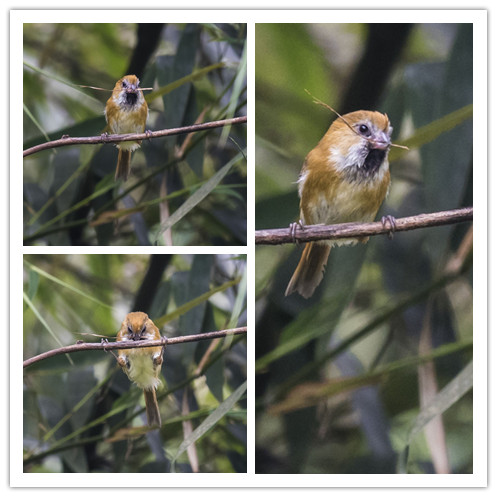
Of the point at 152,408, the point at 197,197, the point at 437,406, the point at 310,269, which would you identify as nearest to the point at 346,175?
the point at 310,269

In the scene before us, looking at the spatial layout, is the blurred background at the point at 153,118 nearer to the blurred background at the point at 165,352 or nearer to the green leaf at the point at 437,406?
the blurred background at the point at 165,352

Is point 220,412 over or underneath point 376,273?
underneath

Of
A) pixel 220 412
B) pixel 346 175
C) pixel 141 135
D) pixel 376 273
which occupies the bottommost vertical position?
pixel 220 412

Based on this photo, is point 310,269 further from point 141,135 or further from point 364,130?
point 141,135

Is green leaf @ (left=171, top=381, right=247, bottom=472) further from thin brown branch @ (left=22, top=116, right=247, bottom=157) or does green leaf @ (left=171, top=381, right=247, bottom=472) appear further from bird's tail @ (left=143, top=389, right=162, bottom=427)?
thin brown branch @ (left=22, top=116, right=247, bottom=157)

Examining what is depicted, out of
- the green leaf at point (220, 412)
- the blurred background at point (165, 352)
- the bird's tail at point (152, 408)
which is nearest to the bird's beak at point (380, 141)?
the blurred background at point (165, 352)

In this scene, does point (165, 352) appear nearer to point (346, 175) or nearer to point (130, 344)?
point (130, 344)
